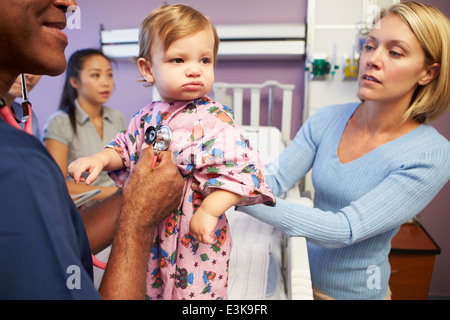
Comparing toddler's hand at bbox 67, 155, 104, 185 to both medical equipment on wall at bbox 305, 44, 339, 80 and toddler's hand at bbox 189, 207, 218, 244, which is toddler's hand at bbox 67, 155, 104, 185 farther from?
medical equipment on wall at bbox 305, 44, 339, 80

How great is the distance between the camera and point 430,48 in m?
1.05

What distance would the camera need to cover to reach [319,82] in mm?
2057

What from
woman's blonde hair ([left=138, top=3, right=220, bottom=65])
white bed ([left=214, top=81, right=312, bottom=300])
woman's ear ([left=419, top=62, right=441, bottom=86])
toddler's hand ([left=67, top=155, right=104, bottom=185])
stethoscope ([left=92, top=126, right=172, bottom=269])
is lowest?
white bed ([left=214, top=81, right=312, bottom=300])

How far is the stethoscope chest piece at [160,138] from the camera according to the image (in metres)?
0.80

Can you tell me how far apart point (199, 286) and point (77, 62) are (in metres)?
1.80

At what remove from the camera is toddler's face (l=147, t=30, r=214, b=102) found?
2.56 feet

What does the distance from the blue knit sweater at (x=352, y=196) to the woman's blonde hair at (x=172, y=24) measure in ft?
1.88

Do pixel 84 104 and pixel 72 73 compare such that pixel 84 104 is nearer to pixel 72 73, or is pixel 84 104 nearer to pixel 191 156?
pixel 72 73

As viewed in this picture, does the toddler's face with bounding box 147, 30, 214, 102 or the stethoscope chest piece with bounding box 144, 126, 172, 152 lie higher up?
the toddler's face with bounding box 147, 30, 214, 102

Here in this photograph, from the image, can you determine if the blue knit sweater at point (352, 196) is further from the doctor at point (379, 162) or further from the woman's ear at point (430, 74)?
the woman's ear at point (430, 74)

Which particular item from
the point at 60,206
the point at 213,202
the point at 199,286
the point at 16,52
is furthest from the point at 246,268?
the point at 16,52

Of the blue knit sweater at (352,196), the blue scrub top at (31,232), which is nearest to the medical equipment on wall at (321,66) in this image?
the blue knit sweater at (352,196)

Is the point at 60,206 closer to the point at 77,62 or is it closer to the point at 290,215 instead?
the point at 290,215

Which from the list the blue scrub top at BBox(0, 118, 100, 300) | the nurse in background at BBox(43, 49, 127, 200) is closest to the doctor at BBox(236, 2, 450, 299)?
the blue scrub top at BBox(0, 118, 100, 300)
